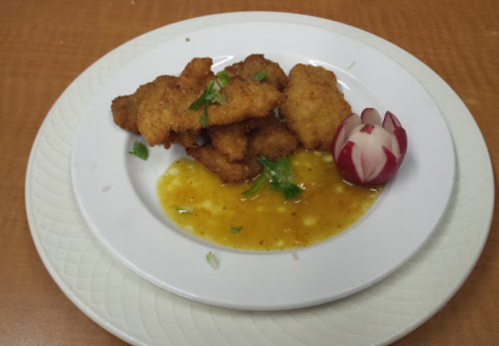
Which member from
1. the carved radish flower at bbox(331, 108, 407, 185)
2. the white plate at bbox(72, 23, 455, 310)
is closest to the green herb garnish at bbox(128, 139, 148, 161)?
the white plate at bbox(72, 23, 455, 310)

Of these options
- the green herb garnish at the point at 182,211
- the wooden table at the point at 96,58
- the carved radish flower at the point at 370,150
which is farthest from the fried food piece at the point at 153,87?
the carved radish flower at the point at 370,150

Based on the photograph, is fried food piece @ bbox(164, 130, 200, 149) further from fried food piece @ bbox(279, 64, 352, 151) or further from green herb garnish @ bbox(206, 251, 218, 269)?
green herb garnish @ bbox(206, 251, 218, 269)

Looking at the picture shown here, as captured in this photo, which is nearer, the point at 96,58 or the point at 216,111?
the point at 216,111

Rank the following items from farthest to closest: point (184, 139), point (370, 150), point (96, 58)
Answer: point (96, 58)
point (184, 139)
point (370, 150)

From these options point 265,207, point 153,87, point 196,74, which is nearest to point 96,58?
point 153,87

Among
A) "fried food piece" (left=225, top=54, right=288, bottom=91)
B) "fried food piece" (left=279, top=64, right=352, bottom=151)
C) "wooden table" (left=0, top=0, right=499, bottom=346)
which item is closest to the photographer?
"wooden table" (left=0, top=0, right=499, bottom=346)

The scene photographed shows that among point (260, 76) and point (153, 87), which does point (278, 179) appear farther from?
point (153, 87)

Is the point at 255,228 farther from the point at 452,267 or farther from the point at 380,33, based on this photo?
the point at 380,33

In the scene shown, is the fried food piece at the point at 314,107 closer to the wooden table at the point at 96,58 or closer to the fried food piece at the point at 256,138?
the fried food piece at the point at 256,138
